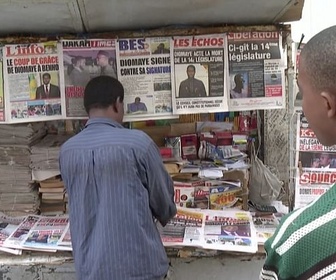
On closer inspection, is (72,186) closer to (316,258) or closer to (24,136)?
(24,136)

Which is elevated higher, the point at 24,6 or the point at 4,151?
the point at 24,6

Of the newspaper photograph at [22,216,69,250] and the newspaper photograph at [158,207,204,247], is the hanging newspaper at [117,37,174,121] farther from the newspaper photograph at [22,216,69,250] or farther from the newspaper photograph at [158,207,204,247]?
the newspaper photograph at [22,216,69,250]

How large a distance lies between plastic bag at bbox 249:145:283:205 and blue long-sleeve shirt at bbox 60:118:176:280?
2.72 feet

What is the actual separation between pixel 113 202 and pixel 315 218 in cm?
104

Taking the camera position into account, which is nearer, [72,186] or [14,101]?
[72,186]

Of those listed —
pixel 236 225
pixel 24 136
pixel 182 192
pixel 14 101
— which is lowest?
pixel 236 225

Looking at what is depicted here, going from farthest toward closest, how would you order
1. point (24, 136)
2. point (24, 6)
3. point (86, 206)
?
point (24, 136)
point (86, 206)
point (24, 6)

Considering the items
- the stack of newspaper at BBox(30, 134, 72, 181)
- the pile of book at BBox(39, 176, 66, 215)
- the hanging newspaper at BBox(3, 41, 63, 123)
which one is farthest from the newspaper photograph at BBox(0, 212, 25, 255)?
the hanging newspaper at BBox(3, 41, 63, 123)

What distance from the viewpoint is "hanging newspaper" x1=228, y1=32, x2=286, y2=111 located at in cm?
211

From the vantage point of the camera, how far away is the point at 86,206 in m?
1.79

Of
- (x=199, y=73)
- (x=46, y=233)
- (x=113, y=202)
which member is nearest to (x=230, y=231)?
(x=113, y=202)

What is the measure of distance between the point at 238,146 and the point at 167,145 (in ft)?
1.34

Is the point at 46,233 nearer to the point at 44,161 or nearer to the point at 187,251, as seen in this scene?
the point at 44,161

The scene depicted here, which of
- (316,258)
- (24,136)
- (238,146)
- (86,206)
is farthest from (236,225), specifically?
(316,258)
